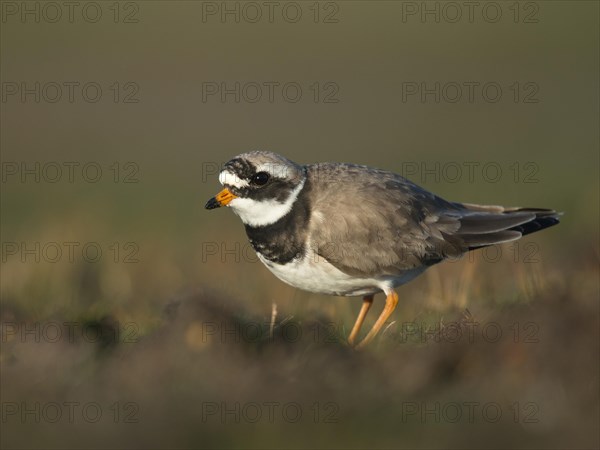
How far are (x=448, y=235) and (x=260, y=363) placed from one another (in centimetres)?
304

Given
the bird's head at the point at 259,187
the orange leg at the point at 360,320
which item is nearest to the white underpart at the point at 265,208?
the bird's head at the point at 259,187

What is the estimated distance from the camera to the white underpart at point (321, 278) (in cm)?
792

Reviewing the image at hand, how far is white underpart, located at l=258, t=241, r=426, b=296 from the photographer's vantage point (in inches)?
312

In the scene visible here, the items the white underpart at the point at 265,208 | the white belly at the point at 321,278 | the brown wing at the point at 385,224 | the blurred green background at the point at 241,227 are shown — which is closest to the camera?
the blurred green background at the point at 241,227

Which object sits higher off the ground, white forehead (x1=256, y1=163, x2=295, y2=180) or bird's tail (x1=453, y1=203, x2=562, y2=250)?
white forehead (x1=256, y1=163, x2=295, y2=180)

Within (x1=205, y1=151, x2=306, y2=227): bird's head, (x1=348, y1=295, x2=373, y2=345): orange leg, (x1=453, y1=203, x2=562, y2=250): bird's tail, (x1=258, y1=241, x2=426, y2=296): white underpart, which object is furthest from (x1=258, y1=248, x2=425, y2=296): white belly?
(x1=453, y1=203, x2=562, y2=250): bird's tail

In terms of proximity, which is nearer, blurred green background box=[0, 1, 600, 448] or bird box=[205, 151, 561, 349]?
blurred green background box=[0, 1, 600, 448]

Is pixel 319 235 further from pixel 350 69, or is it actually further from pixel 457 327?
pixel 350 69

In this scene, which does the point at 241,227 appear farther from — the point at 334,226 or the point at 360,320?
the point at 334,226

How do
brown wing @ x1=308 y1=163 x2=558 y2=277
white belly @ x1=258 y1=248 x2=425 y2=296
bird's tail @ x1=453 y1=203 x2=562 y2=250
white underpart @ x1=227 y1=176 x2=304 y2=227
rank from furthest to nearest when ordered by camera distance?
bird's tail @ x1=453 y1=203 x2=562 y2=250 → white underpart @ x1=227 y1=176 x2=304 y2=227 → brown wing @ x1=308 y1=163 x2=558 y2=277 → white belly @ x1=258 y1=248 x2=425 y2=296

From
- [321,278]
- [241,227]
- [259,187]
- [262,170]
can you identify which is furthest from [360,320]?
[241,227]

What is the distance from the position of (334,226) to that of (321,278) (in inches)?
17.4

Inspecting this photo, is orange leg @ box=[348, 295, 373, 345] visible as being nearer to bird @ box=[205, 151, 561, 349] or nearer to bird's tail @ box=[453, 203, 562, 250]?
bird @ box=[205, 151, 561, 349]

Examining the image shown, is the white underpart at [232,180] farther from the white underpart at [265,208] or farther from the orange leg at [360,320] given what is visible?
the orange leg at [360,320]
